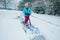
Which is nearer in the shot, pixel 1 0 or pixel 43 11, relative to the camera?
pixel 43 11

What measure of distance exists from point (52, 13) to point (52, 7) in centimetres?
94

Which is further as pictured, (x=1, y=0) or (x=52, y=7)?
(x=1, y=0)

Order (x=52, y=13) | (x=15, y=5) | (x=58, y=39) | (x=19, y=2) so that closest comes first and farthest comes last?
(x=58, y=39), (x=52, y=13), (x=19, y=2), (x=15, y=5)

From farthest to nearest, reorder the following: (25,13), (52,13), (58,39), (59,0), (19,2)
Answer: (19,2) → (52,13) → (59,0) → (25,13) → (58,39)

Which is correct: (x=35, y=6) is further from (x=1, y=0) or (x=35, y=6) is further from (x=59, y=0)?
(x=1, y=0)

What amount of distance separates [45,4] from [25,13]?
57.8ft

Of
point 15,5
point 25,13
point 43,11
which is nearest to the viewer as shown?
point 25,13

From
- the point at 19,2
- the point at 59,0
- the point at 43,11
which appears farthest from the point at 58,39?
the point at 19,2

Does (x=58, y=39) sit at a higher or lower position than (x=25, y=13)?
lower

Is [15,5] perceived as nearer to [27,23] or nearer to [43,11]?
[43,11]

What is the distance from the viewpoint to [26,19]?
34.4 ft

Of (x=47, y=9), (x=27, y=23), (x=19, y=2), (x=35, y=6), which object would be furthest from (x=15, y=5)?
(x=27, y=23)

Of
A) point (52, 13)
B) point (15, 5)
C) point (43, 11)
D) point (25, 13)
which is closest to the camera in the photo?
point (25, 13)

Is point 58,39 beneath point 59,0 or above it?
beneath
